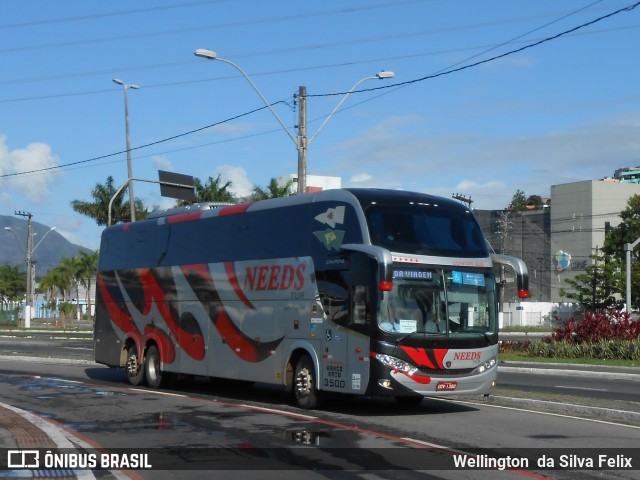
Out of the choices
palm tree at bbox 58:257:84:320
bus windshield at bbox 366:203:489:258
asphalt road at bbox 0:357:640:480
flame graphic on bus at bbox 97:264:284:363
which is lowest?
asphalt road at bbox 0:357:640:480

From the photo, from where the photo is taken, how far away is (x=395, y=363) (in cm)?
1581

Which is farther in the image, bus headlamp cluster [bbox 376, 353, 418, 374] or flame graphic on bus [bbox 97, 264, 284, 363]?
flame graphic on bus [bbox 97, 264, 284, 363]

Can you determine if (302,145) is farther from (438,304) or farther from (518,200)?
(518,200)

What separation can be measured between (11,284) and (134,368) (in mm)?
123023

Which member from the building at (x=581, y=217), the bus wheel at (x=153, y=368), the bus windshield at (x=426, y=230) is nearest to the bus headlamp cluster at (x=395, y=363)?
the bus windshield at (x=426, y=230)

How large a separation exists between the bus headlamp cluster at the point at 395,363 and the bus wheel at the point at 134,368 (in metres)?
9.34

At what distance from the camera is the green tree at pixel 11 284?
13875 centimetres

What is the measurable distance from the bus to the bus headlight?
0.07ft

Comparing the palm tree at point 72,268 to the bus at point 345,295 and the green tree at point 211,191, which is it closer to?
the green tree at point 211,191

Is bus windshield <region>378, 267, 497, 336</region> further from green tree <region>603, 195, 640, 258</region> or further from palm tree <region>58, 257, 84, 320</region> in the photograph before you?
palm tree <region>58, 257, 84, 320</region>

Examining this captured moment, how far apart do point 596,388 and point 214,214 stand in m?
10.4

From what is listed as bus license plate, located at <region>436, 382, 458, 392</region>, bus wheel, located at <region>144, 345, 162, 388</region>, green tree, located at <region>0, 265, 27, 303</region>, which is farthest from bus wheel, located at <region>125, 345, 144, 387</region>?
green tree, located at <region>0, 265, 27, 303</region>

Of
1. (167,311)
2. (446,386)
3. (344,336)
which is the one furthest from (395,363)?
(167,311)

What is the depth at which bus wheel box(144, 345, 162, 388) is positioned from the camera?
75.0ft
